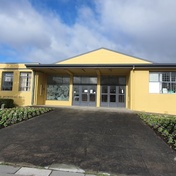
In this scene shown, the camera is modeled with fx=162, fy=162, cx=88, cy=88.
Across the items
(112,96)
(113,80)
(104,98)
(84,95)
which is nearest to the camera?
(112,96)

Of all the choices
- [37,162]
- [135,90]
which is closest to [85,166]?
[37,162]

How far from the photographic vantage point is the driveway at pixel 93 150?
159 inches

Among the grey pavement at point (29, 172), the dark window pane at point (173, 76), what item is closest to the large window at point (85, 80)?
the dark window pane at point (173, 76)

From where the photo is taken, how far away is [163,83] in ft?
47.4

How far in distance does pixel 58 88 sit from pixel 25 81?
12.3ft

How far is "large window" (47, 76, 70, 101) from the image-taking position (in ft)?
60.3

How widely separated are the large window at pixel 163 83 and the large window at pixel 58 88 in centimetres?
896

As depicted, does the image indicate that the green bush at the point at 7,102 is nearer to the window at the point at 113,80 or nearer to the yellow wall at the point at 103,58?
the yellow wall at the point at 103,58

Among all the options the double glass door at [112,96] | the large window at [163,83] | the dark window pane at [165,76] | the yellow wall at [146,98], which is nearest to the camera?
the yellow wall at [146,98]

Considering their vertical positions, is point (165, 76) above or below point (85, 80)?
above

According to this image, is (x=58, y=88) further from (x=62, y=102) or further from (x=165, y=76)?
(x=165, y=76)

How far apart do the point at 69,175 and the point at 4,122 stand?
6.54 metres

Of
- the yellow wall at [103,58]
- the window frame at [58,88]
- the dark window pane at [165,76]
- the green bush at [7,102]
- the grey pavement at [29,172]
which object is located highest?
the yellow wall at [103,58]

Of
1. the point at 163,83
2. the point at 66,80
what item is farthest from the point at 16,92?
A: the point at 163,83
